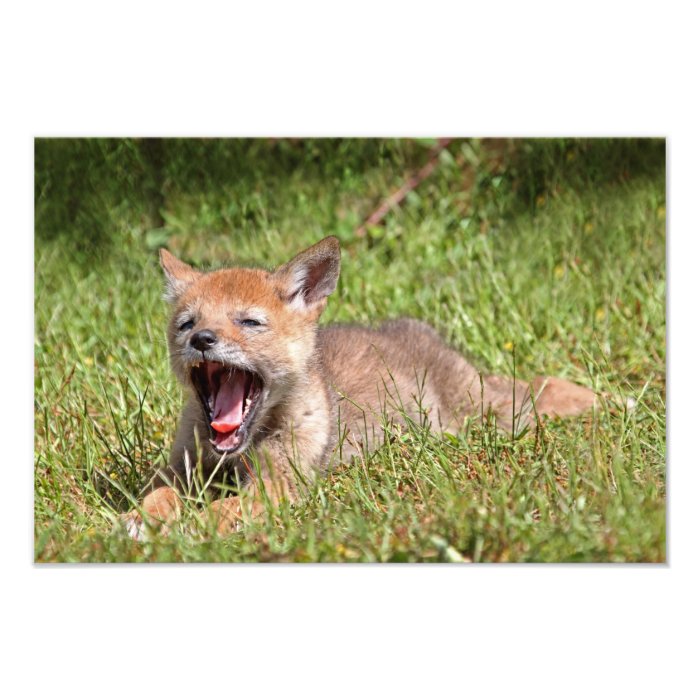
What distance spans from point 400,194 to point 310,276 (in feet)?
7.63

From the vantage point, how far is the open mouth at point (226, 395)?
14.1 ft

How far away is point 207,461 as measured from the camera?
440 centimetres

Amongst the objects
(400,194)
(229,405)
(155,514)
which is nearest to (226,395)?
(229,405)

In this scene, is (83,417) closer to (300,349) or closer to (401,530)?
(300,349)

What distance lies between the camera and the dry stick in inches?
259

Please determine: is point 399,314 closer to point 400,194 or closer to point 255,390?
point 400,194

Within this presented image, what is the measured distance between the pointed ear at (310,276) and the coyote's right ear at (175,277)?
355mm

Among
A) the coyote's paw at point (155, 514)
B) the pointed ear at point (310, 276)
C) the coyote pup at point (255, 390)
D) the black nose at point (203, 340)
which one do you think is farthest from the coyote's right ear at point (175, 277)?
the coyote's paw at point (155, 514)

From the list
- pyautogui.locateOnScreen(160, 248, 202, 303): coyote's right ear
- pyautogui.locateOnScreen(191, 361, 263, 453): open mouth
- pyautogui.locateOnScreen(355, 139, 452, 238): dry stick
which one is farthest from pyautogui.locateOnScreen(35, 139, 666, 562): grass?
pyautogui.locateOnScreen(160, 248, 202, 303): coyote's right ear

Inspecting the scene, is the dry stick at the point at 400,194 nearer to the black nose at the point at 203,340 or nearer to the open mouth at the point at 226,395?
the open mouth at the point at 226,395

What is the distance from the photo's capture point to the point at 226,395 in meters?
4.36

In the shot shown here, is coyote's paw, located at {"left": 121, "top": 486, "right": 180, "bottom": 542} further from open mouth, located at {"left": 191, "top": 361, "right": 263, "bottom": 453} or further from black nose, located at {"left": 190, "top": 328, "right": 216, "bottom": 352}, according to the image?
black nose, located at {"left": 190, "top": 328, "right": 216, "bottom": 352}

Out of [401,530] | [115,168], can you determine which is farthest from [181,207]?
[401,530]

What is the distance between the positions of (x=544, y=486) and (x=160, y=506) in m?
1.36
